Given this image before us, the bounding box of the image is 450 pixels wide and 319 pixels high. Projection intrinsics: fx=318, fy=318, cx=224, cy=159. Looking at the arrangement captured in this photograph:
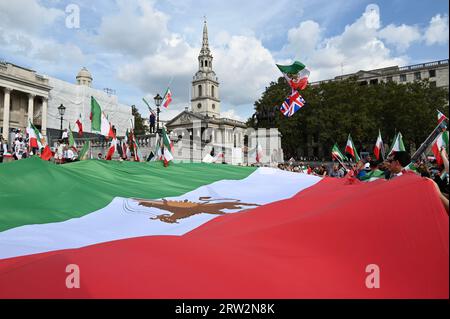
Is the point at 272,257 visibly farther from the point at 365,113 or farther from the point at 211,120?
the point at 211,120

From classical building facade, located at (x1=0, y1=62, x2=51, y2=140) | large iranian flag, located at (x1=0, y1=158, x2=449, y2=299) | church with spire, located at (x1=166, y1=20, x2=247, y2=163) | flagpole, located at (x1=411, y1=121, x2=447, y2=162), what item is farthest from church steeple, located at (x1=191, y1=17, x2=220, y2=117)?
large iranian flag, located at (x1=0, y1=158, x2=449, y2=299)

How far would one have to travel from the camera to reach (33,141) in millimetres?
12914

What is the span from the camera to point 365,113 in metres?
44.6

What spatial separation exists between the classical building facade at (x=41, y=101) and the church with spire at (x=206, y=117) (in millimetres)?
14399

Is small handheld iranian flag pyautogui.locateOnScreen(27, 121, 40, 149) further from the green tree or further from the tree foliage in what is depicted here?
the green tree

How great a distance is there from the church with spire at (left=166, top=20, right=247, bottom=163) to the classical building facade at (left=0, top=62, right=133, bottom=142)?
14.4 meters

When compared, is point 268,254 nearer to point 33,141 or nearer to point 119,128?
point 33,141

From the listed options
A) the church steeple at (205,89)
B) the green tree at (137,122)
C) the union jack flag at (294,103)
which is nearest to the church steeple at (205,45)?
the church steeple at (205,89)

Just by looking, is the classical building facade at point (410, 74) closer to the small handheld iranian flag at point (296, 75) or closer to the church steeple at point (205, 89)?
the church steeple at point (205, 89)

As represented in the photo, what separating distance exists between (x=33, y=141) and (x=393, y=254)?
46.1ft

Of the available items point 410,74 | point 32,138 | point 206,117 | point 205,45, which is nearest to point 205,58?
point 205,45

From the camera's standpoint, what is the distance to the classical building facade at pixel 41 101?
35.4 metres

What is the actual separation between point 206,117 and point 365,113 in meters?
39.7

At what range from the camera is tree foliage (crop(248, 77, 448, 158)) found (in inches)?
1705
